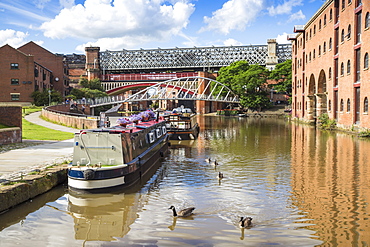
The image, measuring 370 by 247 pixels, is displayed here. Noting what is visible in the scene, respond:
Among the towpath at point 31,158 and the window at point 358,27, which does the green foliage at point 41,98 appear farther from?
the window at point 358,27

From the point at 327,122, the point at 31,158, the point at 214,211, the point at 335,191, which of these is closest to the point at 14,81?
the point at 327,122

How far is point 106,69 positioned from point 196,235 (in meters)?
121

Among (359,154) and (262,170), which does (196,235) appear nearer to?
(262,170)

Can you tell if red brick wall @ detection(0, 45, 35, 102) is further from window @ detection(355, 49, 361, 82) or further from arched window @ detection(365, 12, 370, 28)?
arched window @ detection(365, 12, 370, 28)

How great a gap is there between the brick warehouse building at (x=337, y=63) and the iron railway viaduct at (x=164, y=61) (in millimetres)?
57633

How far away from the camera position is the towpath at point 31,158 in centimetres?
1352

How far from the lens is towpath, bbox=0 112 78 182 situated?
532 inches

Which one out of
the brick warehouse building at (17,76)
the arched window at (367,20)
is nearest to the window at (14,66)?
the brick warehouse building at (17,76)

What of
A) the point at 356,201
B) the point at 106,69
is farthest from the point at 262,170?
the point at 106,69

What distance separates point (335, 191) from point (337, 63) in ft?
97.1

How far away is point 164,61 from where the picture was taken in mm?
124562

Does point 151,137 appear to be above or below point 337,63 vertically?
below

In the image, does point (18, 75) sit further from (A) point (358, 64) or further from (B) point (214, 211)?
(B) point (214, 211)

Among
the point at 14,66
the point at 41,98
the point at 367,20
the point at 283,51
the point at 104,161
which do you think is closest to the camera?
the point at 104,161
